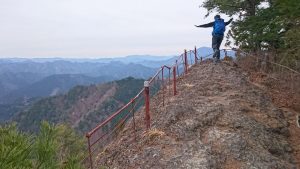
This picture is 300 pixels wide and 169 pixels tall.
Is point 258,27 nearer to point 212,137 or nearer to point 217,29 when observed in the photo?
point 217,29

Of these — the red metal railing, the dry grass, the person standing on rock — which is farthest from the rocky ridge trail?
the person standing on rock

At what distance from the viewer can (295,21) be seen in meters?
16.3

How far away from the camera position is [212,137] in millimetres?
10234

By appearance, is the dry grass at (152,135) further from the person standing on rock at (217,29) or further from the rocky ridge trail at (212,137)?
the person standing on rock at (217,29)

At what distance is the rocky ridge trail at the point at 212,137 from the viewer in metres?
9.15

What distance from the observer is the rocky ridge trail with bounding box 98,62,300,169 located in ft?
30.0

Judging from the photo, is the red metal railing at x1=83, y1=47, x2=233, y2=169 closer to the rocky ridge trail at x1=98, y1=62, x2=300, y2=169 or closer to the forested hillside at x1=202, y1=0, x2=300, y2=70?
the rocky ridge trail at x1=98, y1=62, x2=300, y2=169

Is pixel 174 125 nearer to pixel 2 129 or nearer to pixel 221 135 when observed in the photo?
pixel 221 135

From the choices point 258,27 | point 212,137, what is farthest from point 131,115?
point 258,27

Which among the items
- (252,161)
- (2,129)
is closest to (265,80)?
(252,161)

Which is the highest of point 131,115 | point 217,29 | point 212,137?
point 217,29

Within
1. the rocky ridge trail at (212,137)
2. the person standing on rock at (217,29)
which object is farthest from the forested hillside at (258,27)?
the rocky ridge trail at (212,137)

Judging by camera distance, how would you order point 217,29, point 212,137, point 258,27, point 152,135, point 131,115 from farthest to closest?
point 258,27, point 217,29, point 131,115, point 152,135, point 212,137

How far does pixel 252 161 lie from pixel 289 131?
9.18 ft
